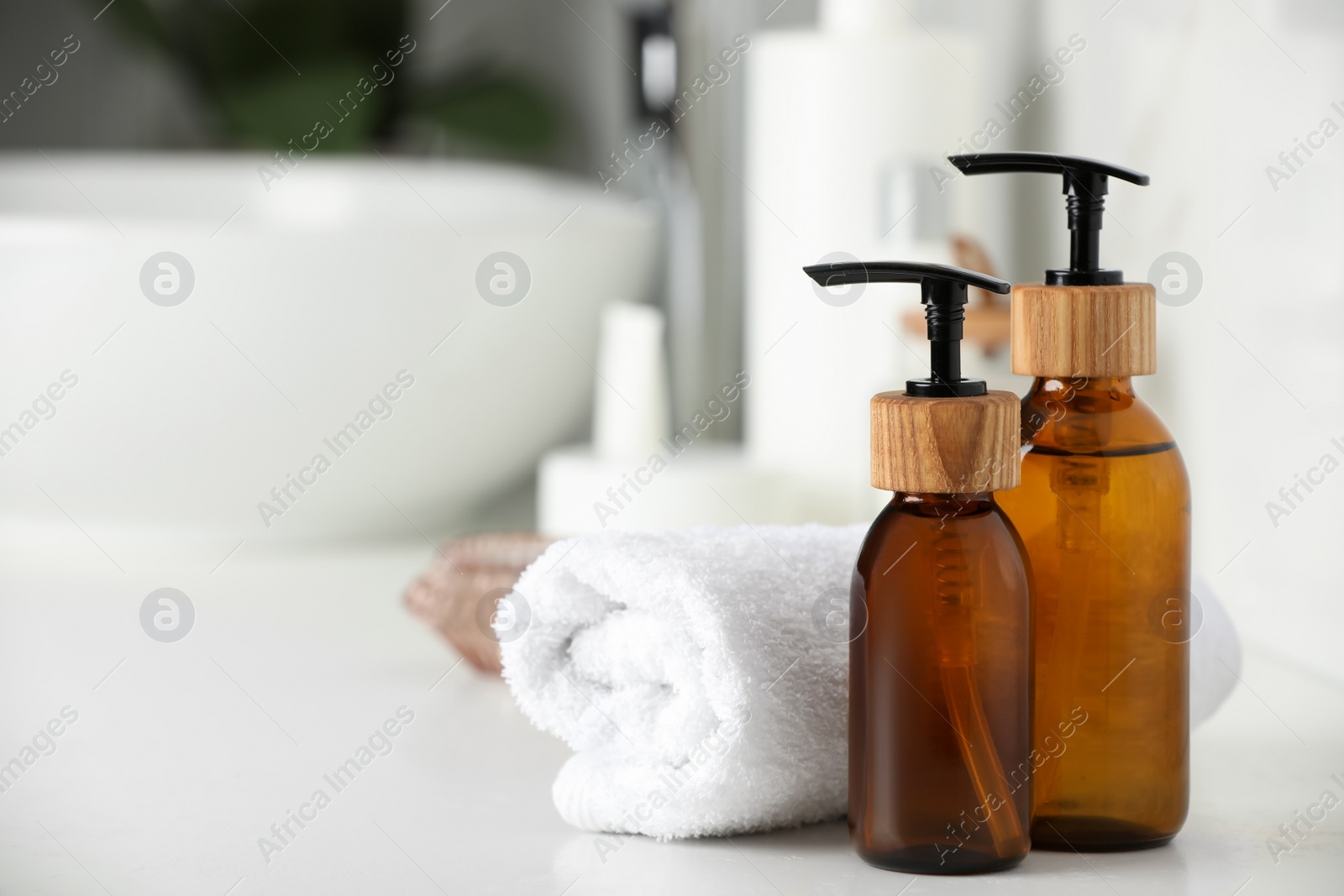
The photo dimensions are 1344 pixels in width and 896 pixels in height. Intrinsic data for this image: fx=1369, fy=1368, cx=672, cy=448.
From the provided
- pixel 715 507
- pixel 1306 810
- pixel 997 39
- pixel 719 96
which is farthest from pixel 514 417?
pixel 1306 810

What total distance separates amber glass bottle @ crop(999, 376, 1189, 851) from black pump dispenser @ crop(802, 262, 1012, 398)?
6cm

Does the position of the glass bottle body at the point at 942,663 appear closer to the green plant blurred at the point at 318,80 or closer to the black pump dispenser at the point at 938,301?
the black pump dispenser at the point at 938,301

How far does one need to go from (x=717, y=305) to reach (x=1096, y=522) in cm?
104

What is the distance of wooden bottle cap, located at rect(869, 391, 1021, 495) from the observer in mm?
425

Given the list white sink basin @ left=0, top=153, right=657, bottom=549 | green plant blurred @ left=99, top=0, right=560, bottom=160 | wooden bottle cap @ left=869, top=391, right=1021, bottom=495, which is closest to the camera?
wooden bottle cap @ left=869, top=391, right=1021, bottom=495

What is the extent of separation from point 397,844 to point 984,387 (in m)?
0.29

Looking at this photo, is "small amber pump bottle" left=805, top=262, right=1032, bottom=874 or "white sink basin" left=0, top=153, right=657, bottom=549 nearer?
"small amber pump bottle" left=805, top=262, right=1032, bottom=874

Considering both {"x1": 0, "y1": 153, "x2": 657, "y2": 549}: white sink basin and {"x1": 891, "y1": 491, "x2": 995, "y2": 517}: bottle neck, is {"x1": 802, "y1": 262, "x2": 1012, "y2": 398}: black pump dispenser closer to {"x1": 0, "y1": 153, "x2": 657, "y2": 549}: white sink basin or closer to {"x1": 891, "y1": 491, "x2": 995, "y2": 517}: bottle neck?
{"x1": 891, "y1": 491, "x2": 995, "y2": 517}: bottle neck

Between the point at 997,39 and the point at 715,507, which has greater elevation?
the point at 997,39

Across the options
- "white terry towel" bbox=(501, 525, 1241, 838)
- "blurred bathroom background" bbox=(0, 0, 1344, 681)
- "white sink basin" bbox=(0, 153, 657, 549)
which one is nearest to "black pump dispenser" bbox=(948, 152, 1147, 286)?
"white terry towel" bbox=(501, 525, 1241, 838)

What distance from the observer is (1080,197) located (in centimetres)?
46

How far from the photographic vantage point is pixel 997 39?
1172mm

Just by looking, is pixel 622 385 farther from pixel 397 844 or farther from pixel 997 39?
pixel 397 844

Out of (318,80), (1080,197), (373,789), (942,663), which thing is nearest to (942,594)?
(942,663)
